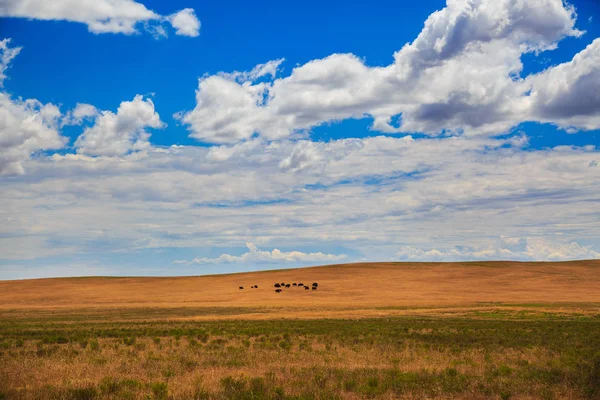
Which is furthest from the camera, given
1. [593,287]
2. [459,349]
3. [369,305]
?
[593,287]

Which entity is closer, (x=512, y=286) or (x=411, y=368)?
(x=411, y=368)

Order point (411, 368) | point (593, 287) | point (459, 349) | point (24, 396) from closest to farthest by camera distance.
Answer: point (24, 396), point (411, 368), point (459, 349), point (593, 287)

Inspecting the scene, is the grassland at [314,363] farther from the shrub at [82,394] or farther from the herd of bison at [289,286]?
the herd of bison at [289,286]

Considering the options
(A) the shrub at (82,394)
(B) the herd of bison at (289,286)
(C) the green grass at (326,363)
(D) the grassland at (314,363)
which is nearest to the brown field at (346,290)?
(B) the herd of bison at (289,286)

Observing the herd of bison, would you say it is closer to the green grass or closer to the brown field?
the brown field

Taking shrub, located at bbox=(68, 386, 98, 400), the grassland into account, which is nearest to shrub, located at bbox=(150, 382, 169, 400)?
the grassland

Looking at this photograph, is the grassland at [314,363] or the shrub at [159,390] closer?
the shrub at [159,390]

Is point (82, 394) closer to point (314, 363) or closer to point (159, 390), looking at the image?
point (159, 390)

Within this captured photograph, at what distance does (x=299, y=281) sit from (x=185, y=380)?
95919 millimetres

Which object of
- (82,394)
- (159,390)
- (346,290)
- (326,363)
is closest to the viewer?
(82,394)

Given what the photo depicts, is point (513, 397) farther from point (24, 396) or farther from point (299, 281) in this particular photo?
point (299, 281)

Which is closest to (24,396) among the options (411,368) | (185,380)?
(185,380)

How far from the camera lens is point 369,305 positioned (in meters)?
64.6

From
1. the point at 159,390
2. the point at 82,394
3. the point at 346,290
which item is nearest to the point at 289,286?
the point at 346,290
